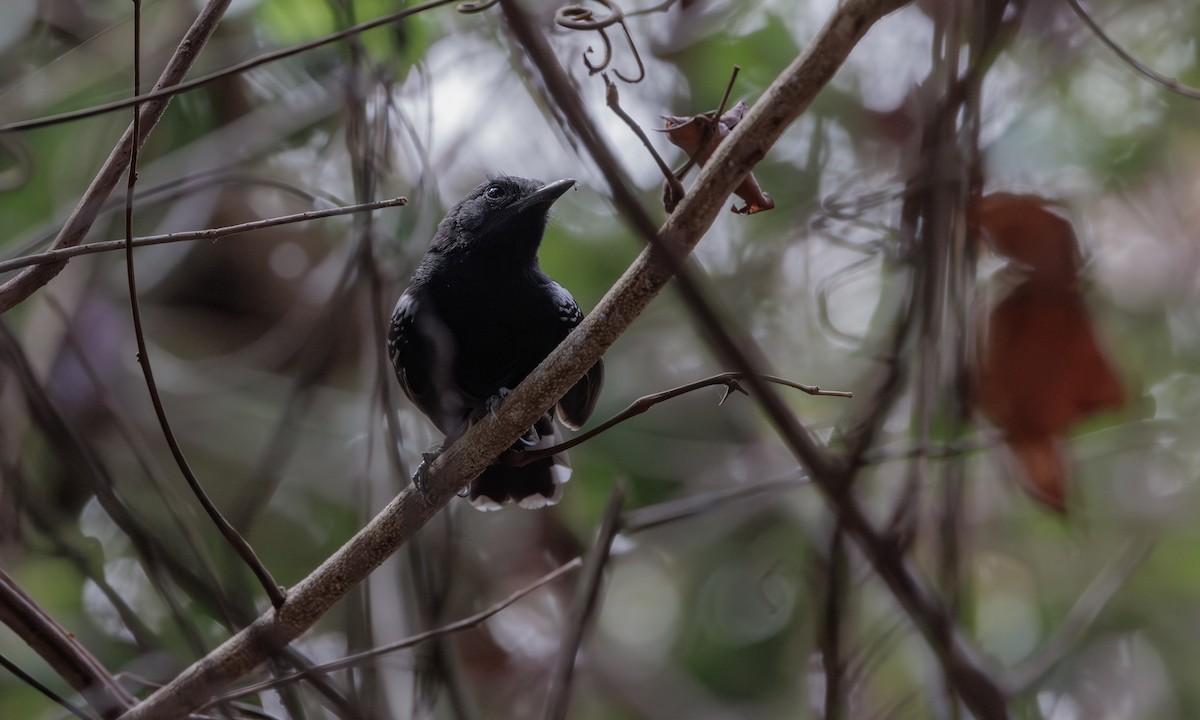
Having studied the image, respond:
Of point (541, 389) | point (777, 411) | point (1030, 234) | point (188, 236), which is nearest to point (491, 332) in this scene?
point (541, 389)

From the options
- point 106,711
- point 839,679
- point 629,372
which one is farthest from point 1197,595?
point 106,711

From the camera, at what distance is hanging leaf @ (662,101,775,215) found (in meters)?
2.07

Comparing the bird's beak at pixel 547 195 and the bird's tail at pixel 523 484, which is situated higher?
the bird's beak at pixel 547 195

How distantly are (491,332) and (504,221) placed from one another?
0.41 m

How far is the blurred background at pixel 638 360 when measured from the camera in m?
4.25

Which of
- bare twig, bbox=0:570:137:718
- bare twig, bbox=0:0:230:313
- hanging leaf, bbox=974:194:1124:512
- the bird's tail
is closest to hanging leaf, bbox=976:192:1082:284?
hanging leaf, bbox=974:194:1124:512

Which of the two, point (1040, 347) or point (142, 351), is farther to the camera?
point (1040, 347)

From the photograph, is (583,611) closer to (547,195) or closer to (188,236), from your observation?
(188,236)

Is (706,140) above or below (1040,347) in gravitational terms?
above

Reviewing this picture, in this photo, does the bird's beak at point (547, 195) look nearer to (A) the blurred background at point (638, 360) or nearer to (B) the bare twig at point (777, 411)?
(A) the blurred background at point (638, 360)

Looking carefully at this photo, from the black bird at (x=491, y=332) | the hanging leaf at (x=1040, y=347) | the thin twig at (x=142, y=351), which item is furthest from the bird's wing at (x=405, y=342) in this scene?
the hanging leaf at (x=1040, y=347)

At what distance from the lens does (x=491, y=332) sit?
3336mm

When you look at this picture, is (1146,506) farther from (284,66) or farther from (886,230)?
(284,66)

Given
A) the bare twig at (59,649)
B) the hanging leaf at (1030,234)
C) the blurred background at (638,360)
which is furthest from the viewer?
the blurred background at (638,360)
